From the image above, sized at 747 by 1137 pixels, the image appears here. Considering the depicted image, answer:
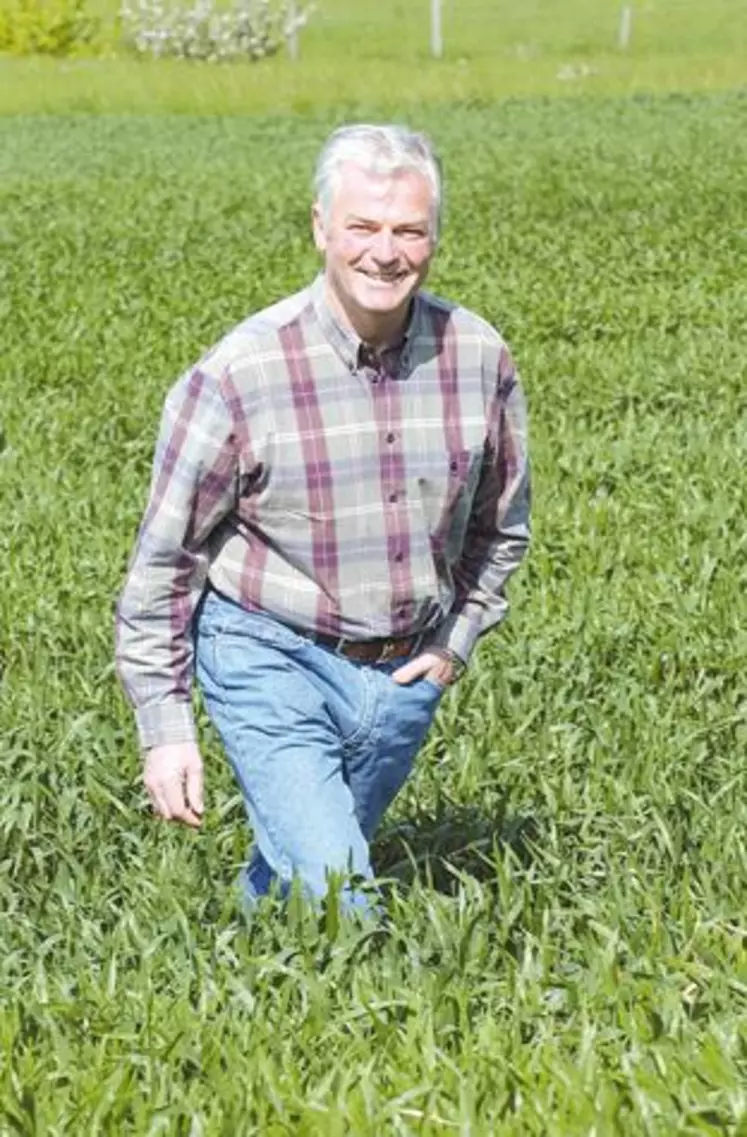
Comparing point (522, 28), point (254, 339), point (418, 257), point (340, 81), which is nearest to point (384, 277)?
point (418, 257)

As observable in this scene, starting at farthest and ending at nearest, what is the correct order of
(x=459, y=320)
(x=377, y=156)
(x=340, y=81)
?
(x=340, y=81)
(x=459, y=320)
(x=377, y=156)

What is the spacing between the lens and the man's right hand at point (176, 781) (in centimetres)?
487

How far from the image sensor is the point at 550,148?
3195cm

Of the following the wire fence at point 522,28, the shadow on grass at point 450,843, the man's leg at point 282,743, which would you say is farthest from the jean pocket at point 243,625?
the wire fence at point 522,28

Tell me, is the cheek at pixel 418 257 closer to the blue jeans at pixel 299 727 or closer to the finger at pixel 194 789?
the blue jeans at pixel 299 727

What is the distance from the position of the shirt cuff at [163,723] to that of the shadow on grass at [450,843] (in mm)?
928

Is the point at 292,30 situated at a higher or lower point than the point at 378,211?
lower

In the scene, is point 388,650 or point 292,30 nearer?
point 388,650

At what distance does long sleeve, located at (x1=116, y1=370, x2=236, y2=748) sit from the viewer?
15.5ft

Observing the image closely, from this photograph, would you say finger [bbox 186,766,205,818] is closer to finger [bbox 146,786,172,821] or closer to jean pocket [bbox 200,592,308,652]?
finger [bbox 146,786,172,821]

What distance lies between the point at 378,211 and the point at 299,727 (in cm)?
98

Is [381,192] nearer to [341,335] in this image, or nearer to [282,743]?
[341,335]

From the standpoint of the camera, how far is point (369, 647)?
4.98m

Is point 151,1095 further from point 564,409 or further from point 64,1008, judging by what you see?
point 564,409
